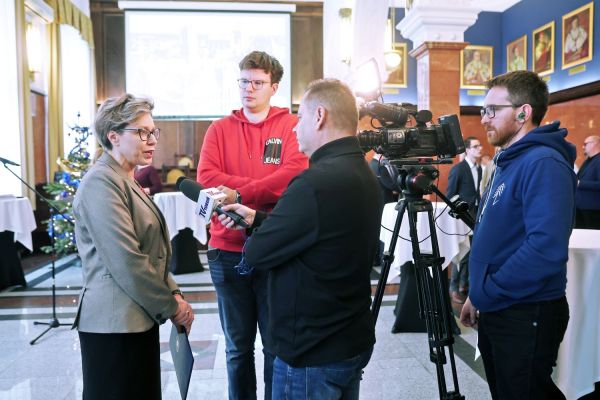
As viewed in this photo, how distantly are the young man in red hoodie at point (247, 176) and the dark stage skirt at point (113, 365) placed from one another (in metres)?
0.46

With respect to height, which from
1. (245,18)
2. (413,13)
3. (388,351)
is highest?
(245,18)

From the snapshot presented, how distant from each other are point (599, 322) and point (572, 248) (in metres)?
0.34

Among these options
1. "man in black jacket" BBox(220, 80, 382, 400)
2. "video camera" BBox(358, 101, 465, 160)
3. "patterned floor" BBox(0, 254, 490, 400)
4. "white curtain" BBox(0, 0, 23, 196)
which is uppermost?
"white curtain" BBox(0, 0, 23, 196)

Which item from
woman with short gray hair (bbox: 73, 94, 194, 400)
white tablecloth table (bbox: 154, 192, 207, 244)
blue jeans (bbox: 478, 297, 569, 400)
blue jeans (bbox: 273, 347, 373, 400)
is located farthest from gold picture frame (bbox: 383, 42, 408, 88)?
blue jeans (bbox: 273, 347, 373, 400)

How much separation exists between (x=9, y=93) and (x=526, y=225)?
293 inches

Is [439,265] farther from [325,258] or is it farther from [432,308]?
[325,258]

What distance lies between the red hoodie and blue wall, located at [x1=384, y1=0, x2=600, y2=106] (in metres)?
8.67

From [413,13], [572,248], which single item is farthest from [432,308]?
[413,13]

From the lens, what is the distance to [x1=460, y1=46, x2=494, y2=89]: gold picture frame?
11.7 meters

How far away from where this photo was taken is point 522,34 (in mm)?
11039

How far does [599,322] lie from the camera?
2117 mm

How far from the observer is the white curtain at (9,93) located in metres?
6.81

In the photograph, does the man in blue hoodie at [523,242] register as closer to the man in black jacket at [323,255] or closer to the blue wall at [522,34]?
the man in black jacket at [323,255]

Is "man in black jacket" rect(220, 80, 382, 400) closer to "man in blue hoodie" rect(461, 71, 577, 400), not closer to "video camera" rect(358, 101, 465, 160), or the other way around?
"man in blue hoodie" rect(461, 71, 577, 400)
